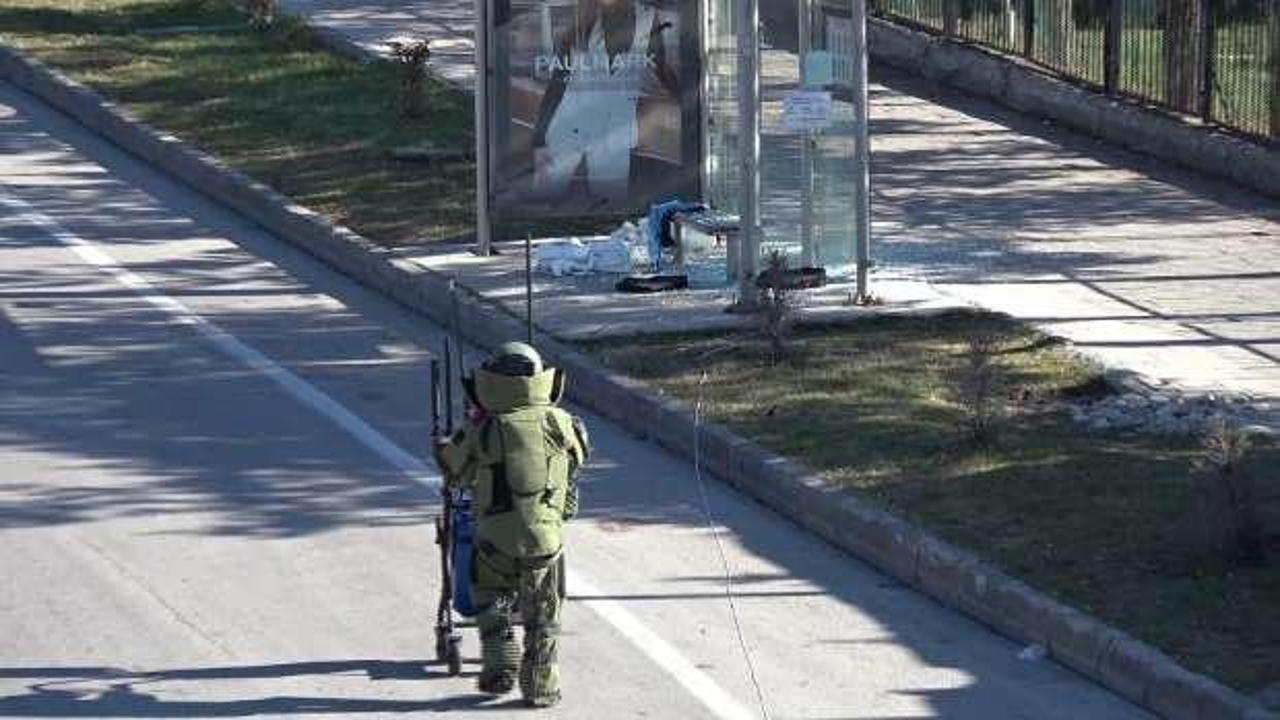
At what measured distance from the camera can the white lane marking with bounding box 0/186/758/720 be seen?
31.4 feet

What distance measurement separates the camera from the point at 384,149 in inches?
800

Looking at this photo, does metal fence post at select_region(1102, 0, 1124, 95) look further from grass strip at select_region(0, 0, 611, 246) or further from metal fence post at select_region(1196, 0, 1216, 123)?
grass strip at select_region(0, 0, 611, 246)

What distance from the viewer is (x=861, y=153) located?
15.7 m

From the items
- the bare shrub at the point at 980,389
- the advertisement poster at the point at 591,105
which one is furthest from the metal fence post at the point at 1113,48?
the bare shrub at the point at 980,389

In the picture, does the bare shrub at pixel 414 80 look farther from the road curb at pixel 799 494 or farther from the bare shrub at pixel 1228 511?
the bare shrub at pixel 1228 511

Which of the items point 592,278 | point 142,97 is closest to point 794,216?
point 592,278

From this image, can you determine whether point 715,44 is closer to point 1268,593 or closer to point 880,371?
point 880,371

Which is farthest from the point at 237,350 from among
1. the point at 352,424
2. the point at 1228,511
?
the point at 1228,511

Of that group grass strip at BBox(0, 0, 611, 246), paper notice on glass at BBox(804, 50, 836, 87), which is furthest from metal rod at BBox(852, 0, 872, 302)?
grass strip at BBox(0, 0, 611, 246)

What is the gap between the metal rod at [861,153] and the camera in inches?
604

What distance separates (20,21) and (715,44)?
12002 mm

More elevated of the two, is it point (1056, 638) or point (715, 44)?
point (715, 44)

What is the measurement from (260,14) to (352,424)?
13.4 metres

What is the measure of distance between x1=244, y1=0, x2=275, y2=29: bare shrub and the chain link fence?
6.22m
